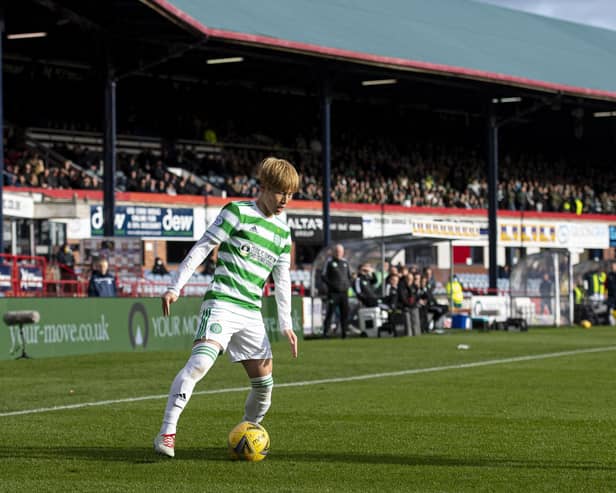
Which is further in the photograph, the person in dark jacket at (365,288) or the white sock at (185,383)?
the person in dark jacket at (365,288)

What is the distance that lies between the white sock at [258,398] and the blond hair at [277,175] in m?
1.27

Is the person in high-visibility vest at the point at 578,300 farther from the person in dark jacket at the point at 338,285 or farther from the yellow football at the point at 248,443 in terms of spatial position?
the yellow football at the point at 248,443

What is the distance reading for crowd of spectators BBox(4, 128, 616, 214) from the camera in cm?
4197

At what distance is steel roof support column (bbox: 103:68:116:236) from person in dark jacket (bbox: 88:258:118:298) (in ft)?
29.0

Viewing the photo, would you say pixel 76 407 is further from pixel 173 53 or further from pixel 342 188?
pixel 342 188

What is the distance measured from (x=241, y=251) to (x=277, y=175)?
0.59 m


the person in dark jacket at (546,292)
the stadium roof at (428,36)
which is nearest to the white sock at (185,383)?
the stadium roof at (428,36)

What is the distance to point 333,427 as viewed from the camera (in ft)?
34.0

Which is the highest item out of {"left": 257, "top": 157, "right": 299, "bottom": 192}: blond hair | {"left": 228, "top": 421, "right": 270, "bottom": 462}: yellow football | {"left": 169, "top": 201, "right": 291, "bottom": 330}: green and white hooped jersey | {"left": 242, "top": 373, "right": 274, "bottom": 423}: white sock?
{"left": 257, "top": 157, "right": 299, "bottom": 192}: blond hair

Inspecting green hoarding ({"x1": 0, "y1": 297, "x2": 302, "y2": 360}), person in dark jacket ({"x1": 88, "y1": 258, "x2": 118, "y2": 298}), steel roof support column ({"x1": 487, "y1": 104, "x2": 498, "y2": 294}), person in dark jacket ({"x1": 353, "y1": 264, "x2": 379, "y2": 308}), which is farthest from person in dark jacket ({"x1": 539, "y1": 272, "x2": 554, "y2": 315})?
person in dark jacket ({"x1": 88, "y1": 258, "x2": 118, "y2": 298})

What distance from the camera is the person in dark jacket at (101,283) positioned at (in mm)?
Result: 23922

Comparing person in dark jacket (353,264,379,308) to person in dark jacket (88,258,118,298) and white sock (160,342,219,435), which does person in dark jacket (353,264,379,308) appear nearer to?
person in dark jacket (88,258,118,298)

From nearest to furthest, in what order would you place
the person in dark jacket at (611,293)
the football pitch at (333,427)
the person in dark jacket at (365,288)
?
the football pitch at (333,427)
the person in dark jacket at (365,288)
the person in dark jacket at (611,293)

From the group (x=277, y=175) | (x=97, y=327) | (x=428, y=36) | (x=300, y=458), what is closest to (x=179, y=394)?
(x=300, y=458)
